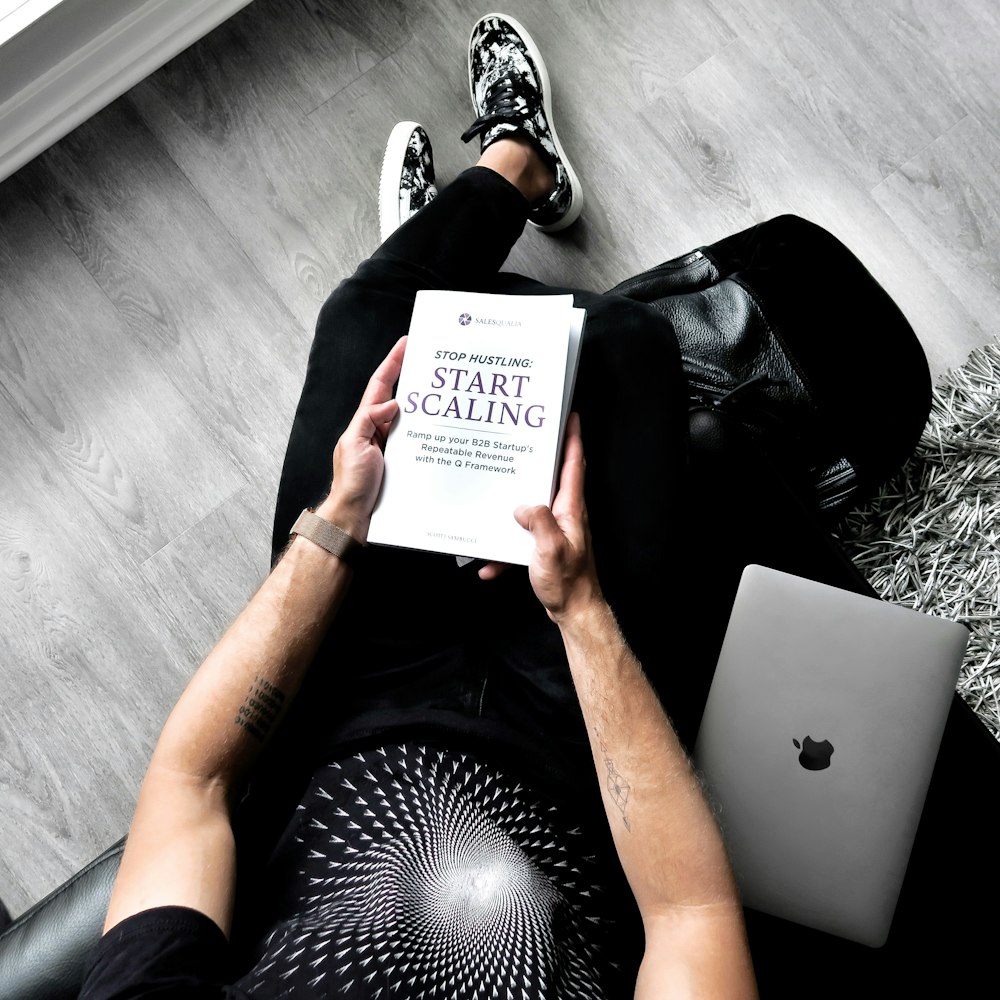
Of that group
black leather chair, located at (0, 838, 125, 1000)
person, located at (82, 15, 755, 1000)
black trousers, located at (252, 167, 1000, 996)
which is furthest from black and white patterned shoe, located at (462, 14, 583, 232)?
black leather chair, located at (0, 838, 125, 1000)

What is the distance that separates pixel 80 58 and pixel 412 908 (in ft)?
4.12

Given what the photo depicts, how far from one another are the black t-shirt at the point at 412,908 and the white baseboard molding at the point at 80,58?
1082mm

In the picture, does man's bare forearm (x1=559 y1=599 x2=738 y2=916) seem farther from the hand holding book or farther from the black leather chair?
the black leather chair

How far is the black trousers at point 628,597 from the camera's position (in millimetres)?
800

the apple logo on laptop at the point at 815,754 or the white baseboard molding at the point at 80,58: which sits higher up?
the white baseboard molding at the point at 80,58

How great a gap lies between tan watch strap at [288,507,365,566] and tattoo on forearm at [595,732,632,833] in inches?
12.6

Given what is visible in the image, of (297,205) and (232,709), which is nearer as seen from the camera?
(232,709)

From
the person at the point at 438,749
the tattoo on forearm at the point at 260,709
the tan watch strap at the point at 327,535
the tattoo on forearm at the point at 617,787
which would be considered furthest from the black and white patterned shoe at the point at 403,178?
the tattoo on forearm at the point at 617,787

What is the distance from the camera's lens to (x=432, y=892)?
0.62 metres

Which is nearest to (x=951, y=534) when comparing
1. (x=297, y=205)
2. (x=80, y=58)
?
(x=297, y=205)

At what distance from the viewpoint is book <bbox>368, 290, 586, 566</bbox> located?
764 mm

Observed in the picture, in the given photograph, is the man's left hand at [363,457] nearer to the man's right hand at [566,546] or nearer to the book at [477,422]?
the book at [477,422]

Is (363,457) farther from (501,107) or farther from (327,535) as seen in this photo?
(501,107)

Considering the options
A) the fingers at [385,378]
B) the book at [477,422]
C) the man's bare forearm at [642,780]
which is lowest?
the man's bare forearm at [642,780]
